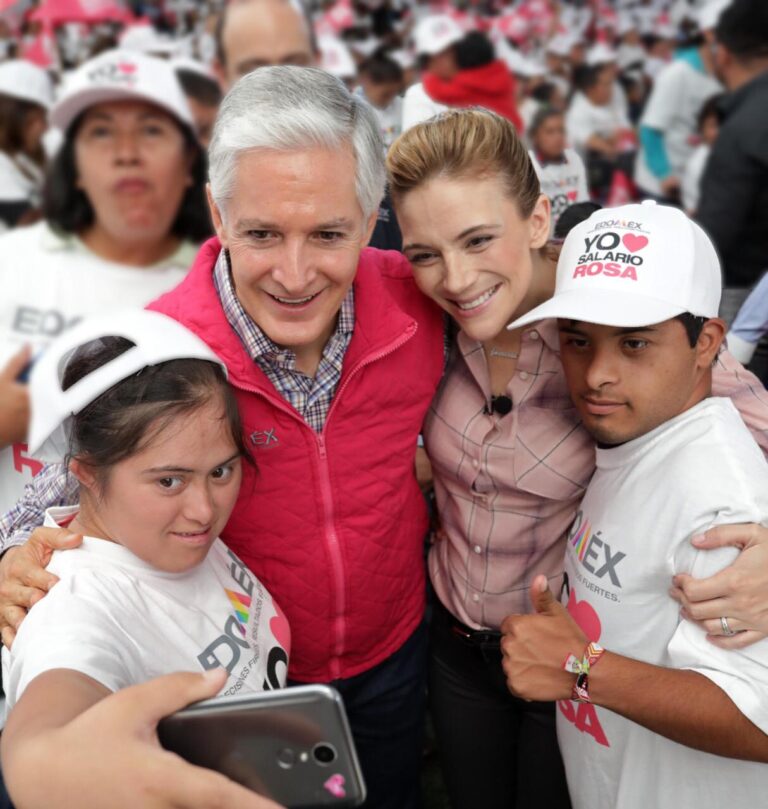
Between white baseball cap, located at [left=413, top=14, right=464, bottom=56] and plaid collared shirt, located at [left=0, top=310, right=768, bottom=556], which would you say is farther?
white baseball cap, located at [left=413, top=14, right=464, bottom=56]

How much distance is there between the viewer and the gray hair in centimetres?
155

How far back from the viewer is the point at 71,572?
1.41 m

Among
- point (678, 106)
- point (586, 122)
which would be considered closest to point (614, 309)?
point (678, 106)

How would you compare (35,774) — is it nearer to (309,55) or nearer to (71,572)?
(71,572)

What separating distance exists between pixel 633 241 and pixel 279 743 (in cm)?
114

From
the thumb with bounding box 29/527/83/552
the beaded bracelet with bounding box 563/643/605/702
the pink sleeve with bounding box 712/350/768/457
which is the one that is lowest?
the beaded bracelet with bounding box 563/643/605/702

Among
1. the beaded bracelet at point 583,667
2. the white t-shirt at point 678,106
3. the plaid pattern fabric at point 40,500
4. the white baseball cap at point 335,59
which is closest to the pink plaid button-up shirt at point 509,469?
the beaded bracelet at point 583,667

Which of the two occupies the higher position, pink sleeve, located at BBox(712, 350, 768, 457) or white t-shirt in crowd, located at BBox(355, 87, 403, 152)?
white t-shirt in crowd, located at BBox(355, 87, 403, 152)

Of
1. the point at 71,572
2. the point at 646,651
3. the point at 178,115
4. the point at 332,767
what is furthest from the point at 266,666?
the point at 178,115

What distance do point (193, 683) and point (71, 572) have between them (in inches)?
18.7

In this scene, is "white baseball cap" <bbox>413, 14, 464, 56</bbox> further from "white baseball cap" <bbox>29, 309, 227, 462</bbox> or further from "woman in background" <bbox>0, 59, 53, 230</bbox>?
"white baseball cap" <bbox>29, 309, 227, 462</bbox>

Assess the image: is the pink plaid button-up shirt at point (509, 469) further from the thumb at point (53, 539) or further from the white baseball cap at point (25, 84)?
the white baseball cap at point (25, 84)

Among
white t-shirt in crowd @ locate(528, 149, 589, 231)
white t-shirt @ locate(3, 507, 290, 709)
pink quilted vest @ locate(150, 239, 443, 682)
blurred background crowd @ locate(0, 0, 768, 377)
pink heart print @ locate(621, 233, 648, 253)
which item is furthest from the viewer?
blurred background crowd @ locate(0, 0, 768, 377)

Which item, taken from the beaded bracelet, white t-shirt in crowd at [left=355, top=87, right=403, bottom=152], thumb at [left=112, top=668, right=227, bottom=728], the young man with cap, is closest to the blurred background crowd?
white t-shirt in crowd at [left=355, top=87, right=403, bottom=152]
